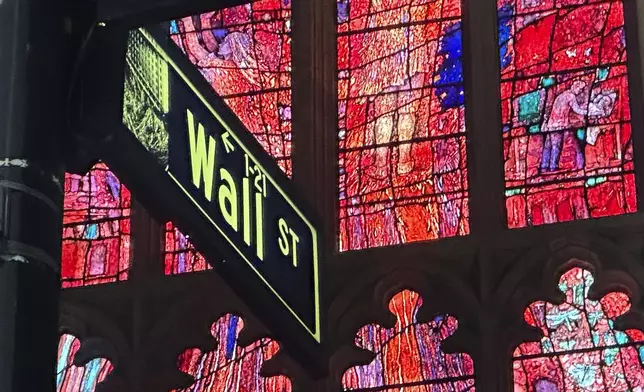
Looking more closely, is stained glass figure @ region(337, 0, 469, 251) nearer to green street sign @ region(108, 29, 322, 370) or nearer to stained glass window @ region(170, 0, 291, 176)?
stained glass window @ region(170, 0, 291, 176)

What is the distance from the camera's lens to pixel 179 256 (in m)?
7.20

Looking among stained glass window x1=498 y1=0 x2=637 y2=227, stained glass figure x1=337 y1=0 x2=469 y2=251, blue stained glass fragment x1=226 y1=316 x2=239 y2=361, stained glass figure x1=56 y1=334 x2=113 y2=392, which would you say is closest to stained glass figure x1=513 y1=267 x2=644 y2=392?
stained glass window x1=498 y1=0 x2=637 y2=227

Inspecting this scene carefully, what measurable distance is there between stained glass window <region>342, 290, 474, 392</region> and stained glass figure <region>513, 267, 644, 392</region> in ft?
0.87

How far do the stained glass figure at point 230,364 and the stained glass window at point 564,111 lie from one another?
114 centimetres

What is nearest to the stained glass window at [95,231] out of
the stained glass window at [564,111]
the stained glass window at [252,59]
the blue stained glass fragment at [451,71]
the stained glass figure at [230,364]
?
the stained glass figure at [230,364]

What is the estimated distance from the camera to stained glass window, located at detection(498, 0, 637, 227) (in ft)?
22.5

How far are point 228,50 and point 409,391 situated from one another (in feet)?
6.33

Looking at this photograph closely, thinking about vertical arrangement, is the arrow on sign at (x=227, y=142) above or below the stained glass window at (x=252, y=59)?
below

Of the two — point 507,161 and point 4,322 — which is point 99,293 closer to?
point 507,161

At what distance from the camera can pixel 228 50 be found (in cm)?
770

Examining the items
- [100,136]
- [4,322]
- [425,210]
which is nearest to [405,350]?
[425,210]

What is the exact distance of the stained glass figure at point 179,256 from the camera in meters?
7.11

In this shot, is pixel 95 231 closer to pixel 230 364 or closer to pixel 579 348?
pixel 230 364

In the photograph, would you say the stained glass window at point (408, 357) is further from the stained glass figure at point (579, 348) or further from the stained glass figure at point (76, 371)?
the stained glass figure at point (76, 371)
